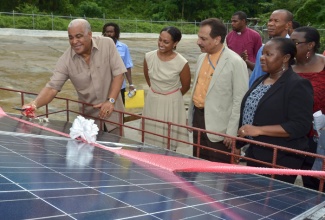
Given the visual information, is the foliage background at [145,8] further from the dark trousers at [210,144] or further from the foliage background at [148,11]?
the dark trousers at [210,144]

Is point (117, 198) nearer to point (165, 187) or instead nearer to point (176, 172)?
point (165, 187)

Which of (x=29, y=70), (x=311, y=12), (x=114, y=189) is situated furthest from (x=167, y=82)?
(x=311, y=12)

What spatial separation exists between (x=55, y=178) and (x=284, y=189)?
1311 mm

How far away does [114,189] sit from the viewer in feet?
4.72

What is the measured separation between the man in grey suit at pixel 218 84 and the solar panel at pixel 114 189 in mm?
1103

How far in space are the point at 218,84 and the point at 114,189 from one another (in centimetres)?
218

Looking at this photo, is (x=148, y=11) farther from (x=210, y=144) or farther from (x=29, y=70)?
(x=210, y=144)

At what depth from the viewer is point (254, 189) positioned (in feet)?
6.75

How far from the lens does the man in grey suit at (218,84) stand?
3.43 meters

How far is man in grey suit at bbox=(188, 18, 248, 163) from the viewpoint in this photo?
3428 mm

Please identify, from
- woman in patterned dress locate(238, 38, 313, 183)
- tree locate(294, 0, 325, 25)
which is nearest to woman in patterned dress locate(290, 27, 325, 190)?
woman in patterned dress locate(238, 38, 313, 183)

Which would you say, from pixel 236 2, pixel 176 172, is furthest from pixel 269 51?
pixel 236 2

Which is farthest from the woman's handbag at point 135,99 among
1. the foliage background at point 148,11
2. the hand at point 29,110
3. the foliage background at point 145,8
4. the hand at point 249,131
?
the foliage background at point 145,8

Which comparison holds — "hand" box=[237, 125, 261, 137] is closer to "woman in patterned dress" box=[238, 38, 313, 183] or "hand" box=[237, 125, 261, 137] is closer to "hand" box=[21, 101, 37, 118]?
"woman in patterned dress" box=[238, 38, 313, 183]
